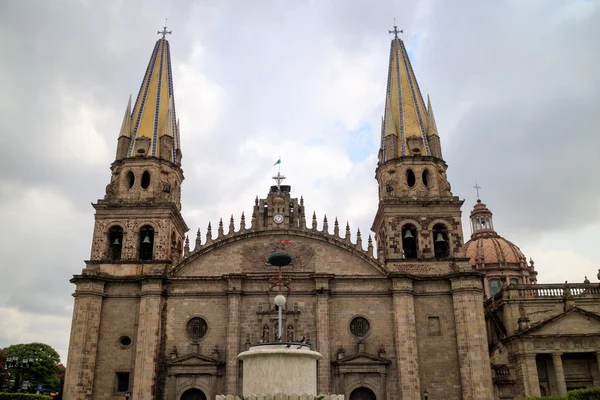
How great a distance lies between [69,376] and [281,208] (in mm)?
15560

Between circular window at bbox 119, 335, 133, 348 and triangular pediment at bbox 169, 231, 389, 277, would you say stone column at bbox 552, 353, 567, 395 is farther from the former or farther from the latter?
circular window at bbox 119, 335, 133, 348

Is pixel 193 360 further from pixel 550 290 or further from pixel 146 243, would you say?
pixel 550 290

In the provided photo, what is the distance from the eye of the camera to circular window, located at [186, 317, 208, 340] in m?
32.7

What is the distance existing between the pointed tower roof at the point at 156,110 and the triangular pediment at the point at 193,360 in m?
13.6

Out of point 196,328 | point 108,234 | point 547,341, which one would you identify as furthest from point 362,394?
point 108,234

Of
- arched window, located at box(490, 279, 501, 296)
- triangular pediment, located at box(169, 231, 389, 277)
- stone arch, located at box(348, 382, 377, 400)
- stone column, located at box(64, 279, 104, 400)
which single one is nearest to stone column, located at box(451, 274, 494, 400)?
triangular pediment, located at box(169, 231, 389, 277)

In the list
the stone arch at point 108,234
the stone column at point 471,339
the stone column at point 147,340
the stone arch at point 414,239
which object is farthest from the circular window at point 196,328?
the stone column at point 471,339

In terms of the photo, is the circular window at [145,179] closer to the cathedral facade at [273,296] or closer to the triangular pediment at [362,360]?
the cathedral facade at [273,296]

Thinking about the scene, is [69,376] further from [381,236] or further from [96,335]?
[381,236]

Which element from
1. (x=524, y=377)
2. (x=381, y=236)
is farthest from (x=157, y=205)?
(x=524, y=377)

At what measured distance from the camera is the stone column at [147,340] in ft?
101

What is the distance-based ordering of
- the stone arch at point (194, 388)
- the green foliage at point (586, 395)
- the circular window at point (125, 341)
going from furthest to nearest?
the circular window at point (125, 341)
the stone arch at point (194, 388)
the green foliage at point (586, 395)

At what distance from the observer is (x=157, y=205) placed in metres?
35.6

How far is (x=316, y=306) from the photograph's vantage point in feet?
→ 107
